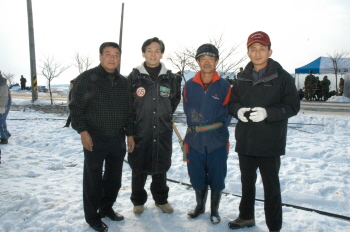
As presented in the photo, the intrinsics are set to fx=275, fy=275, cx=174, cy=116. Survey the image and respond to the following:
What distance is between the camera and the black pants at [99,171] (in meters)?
2.80

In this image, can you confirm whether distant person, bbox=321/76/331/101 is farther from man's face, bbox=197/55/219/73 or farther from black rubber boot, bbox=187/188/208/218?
black rubber boot, bbox=187/188/208/218

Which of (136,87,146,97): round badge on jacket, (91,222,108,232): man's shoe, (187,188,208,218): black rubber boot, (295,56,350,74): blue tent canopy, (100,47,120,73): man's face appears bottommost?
(91,222,108,232): man's shoe

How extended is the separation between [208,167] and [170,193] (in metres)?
0.99

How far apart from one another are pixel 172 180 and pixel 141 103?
162 cm

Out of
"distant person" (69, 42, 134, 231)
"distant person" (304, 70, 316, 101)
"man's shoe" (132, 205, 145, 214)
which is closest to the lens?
"distant person" (69, 42, 134, 231)

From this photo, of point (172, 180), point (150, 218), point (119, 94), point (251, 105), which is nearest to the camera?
point (251, 105)

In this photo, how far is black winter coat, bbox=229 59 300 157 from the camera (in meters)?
2.51

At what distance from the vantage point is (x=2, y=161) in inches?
202

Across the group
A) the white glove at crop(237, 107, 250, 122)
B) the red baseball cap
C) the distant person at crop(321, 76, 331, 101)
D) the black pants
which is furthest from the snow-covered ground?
the distant person at crop(321, 76, 331, 101)

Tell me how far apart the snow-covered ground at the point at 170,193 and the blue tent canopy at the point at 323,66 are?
14830mm

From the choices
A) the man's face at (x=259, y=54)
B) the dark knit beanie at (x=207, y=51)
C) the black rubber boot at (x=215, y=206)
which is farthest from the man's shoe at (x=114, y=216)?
Answer: the man's face at (x=259, y=54)

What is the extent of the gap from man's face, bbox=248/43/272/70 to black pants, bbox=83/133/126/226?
1591mm

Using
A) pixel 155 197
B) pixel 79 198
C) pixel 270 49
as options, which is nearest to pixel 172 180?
pixel 155 197

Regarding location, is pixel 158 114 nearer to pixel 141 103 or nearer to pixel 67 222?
pixel 141 103
